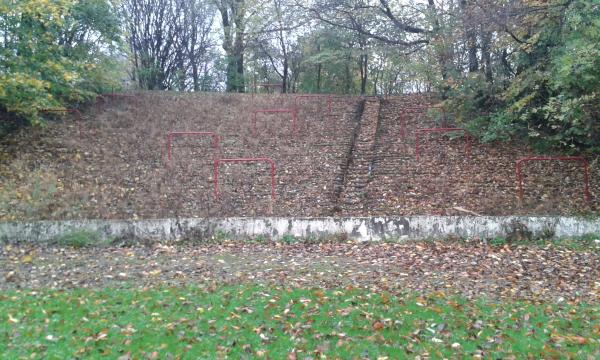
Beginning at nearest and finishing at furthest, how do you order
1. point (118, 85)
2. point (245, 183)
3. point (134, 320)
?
1. point (134, 320)
2. point (245, 183)
3. point (118, 85)

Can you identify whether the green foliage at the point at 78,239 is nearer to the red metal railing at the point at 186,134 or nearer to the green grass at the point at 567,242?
the red metal railing at the point at 186,134

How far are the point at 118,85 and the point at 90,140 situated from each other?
460cm

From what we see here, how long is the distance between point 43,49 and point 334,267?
1114 cm

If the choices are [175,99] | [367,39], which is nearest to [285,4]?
[367,39]

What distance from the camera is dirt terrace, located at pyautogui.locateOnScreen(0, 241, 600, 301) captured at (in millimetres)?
7766

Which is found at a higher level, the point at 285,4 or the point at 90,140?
the point at 285,4

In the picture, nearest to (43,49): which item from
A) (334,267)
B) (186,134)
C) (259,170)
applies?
(186,134)

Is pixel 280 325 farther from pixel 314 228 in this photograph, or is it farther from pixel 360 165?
pixel 360 165

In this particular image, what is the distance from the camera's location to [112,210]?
13.0 metres

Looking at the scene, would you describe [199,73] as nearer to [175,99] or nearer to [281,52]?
[281,52]

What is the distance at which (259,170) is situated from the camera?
1573 cm

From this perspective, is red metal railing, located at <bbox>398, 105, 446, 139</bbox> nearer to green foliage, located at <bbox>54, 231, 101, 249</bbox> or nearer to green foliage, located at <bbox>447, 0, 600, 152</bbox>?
green foliage, located at <bbox>447, 0, 600, 152</bbox>

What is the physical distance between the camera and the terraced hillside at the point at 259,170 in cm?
1316

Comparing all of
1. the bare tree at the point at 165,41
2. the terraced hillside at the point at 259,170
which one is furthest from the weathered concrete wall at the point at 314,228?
the bare tree at the point at 165,41
